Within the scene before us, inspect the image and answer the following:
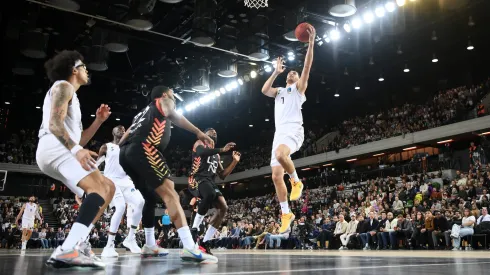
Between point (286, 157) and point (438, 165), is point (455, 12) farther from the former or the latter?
point (286, 157)

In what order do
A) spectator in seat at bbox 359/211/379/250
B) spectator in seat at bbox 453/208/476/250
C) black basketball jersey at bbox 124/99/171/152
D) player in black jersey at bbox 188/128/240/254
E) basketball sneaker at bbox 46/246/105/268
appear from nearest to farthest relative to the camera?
basketball sneaker at bbox 46/246/105/268 < black basketball jersey at bbox 124/99/171/152 < player in black jersey at bbox 188/128/240/254 < spectator in seat at bbox 453/208/476/250 < spectator in seat at bbox 359/211/379/250

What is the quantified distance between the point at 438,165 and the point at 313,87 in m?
8.44

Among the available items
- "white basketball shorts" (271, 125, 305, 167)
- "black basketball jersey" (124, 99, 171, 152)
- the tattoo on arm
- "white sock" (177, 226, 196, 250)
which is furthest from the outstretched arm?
the tattoo on arm

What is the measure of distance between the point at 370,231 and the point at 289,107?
28.7 ft

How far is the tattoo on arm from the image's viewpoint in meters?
3.14

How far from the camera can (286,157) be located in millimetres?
5453

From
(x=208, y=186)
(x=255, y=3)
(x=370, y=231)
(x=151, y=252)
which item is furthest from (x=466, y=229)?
(x=151, y=252)

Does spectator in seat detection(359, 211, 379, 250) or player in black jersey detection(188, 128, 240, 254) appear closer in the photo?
player in black jersey detection(188, 128, 240, 254)

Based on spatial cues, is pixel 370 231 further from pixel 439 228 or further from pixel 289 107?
pixel 289 107

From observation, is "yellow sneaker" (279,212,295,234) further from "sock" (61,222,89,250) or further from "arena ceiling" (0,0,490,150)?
"arena ceiling" (0,0,490,150)

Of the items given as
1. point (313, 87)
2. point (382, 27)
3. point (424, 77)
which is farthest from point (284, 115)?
point (424, 77)

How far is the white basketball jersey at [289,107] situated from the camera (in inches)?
225

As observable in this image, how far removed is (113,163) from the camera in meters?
7.09

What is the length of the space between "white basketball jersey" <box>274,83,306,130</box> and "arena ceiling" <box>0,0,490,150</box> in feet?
24.4
